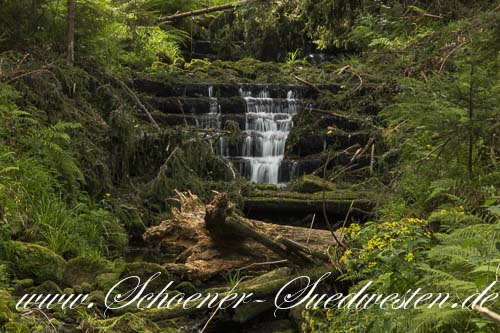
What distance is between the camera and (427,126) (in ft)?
21.5

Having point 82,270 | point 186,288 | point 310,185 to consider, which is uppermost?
point 82,270

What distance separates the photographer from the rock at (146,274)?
6883mm

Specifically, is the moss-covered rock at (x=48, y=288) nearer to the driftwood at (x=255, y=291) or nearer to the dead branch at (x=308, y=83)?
the driftwood at (x=255, y=291)

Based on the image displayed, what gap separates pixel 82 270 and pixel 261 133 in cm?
730

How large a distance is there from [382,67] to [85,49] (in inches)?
199

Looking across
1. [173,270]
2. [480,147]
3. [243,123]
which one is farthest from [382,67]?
[173,270]

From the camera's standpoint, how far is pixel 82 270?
6906mm

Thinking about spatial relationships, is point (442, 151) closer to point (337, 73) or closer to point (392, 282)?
A: point (392, 282)

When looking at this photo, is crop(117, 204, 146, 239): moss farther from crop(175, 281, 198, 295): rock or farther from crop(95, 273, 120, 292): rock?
crop(95, 273, 120, 292): rock

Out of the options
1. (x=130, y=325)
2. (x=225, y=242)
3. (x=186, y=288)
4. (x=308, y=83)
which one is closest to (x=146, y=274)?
(x=186, y=288)

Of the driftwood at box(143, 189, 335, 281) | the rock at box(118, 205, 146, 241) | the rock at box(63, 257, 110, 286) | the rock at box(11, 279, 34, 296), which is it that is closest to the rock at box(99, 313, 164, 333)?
the rock at box(11, 279, 34, 296)

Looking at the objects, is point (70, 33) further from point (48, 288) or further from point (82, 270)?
point (48, 288)

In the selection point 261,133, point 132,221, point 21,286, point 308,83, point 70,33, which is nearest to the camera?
point 21,286

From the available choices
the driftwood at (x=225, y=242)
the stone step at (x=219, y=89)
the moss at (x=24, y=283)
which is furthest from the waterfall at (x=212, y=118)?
the moss at (x=24, y=283)
